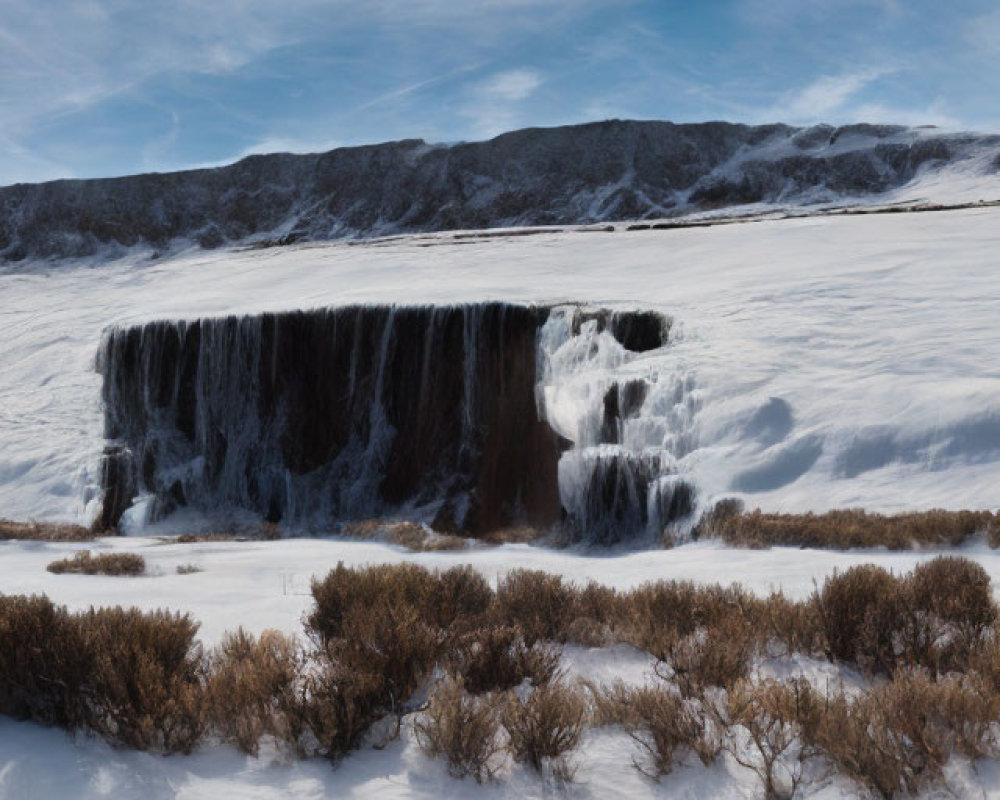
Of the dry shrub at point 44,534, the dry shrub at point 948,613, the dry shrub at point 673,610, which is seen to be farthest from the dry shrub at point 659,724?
the dry shrub at point 44,534

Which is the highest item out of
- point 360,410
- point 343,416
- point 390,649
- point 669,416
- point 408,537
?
point 390,649

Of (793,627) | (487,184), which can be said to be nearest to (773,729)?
(793,627)

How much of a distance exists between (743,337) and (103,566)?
10.0m

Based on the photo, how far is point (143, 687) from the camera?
3.24 meters

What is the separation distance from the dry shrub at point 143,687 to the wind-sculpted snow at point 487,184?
5441 cm

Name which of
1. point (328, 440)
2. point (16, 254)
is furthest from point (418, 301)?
point (16, 254)

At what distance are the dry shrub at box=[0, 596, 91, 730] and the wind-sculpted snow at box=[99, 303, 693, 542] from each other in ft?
31.6

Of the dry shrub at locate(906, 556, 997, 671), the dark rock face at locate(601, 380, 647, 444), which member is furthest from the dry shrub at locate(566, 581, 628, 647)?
the dark rock face at locate(601, 380, 647, 444)

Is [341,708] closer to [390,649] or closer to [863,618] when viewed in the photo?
[390,649]

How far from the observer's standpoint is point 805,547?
715 centimetres

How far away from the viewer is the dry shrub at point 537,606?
4273 mm

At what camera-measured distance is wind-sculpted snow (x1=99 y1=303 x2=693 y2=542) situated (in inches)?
571

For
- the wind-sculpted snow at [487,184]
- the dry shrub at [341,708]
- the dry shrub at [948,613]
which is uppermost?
the wind-sculpted snow at [487,184]

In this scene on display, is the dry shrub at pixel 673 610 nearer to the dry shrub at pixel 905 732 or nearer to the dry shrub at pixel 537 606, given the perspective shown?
the dry shrub at pixel 537 606
